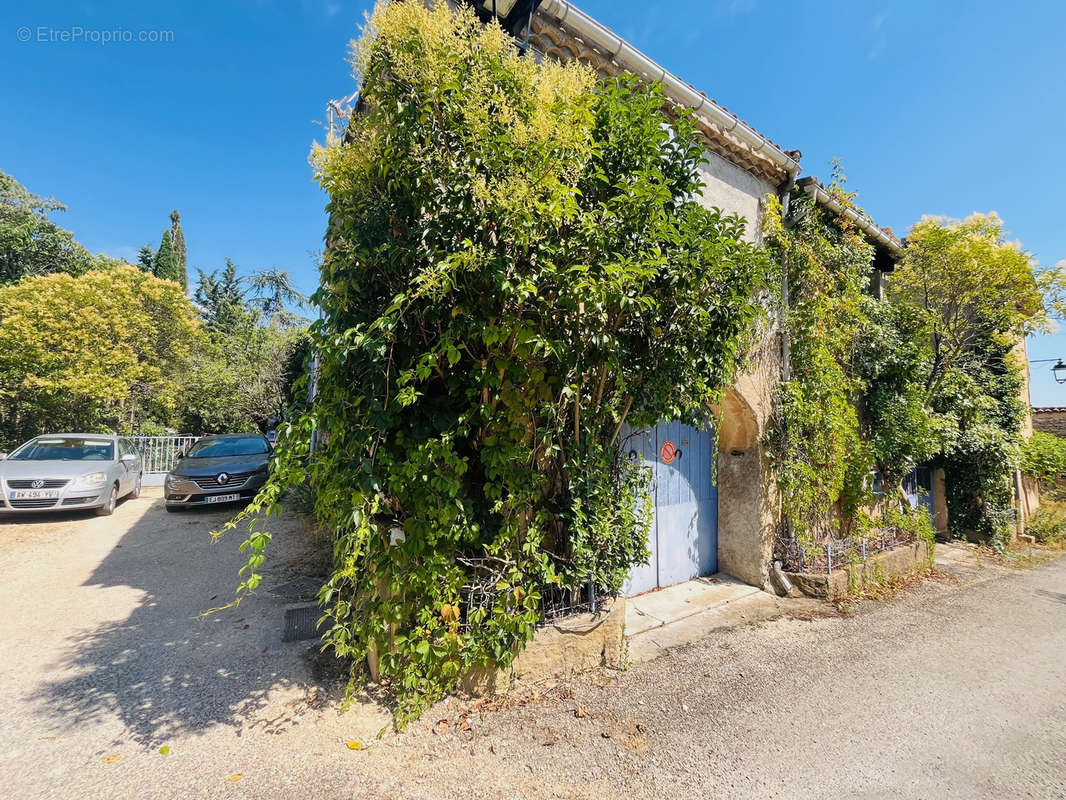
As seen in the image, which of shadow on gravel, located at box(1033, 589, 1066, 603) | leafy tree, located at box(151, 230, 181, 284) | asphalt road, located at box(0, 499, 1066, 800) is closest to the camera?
asphalt road, located at box(0, 499, 1066, 800)

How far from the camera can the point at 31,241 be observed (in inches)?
794

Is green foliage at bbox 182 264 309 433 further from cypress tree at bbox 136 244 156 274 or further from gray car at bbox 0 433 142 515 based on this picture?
cypress tree at bbox 136 244 156 274

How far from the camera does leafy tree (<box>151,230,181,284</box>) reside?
2981 centimetres

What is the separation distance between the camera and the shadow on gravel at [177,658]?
9.61 ft

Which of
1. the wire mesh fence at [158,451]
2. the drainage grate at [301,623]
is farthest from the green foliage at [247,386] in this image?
the drainage grate at [301,623]

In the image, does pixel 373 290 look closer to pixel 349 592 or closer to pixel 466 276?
pixel 466 276

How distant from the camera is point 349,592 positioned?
330 cm

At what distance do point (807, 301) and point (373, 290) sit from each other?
19.3ft

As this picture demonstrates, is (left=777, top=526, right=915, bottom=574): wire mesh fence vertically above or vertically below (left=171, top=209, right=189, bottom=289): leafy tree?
below

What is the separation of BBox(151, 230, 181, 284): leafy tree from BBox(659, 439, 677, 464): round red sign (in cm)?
3673

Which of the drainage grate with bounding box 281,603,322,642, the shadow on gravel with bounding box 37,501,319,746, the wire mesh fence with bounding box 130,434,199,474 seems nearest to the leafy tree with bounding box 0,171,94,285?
the wire mesh fence with bounding box 130,434,199,474

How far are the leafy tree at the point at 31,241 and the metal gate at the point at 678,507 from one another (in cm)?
2820

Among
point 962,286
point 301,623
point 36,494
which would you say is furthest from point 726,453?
point 36,494

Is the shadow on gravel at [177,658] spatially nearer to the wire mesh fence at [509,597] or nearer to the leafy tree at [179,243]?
the wire mesh fence at [509,597]
